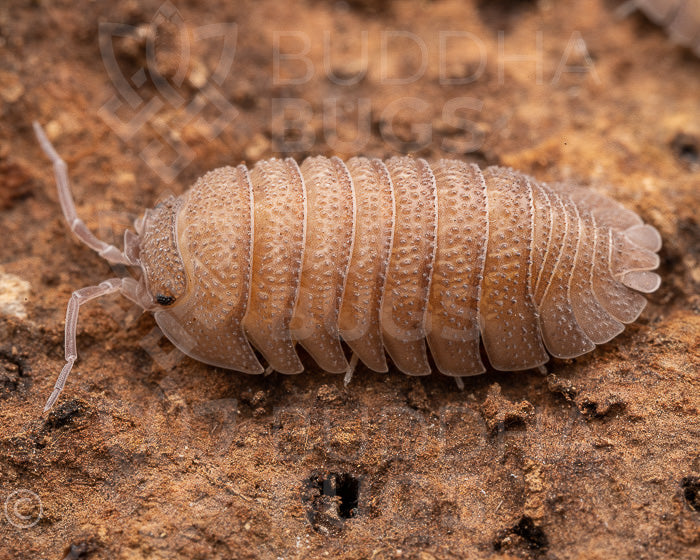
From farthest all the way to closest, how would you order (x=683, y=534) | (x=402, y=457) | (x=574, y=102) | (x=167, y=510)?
(x=574, y=102) → (x=402, y=457) → (x=167, y=510) → (x=683, y=534)

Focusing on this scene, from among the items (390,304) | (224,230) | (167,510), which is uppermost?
A: (224,230)

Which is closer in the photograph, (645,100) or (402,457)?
(402,457)

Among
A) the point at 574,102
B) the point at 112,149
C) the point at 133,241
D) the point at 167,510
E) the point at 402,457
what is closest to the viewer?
the point at 167,510

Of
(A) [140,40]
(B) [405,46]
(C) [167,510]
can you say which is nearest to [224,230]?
(C) [167,510]

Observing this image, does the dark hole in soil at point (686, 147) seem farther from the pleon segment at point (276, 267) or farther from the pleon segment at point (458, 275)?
the pleon segment at point (276, 267)

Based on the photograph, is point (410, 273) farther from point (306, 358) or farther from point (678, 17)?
point (678, 17)

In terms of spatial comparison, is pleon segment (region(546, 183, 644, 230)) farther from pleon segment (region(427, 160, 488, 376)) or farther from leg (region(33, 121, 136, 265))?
leg (region(33, 121, 136, 265))

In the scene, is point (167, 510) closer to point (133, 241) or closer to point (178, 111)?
point (133, 241)
